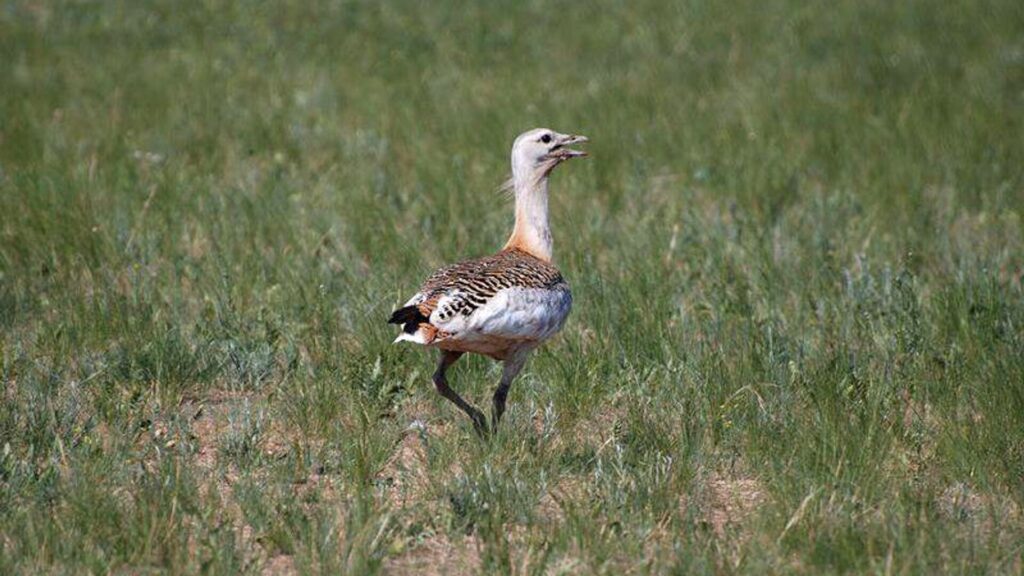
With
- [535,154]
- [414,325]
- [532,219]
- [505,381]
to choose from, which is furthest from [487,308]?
[535,154]

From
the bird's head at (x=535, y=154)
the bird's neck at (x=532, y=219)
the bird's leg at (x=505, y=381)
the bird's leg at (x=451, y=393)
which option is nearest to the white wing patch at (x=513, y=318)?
the bird's leg at (x=505, y=381)

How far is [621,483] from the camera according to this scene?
16.7 ft

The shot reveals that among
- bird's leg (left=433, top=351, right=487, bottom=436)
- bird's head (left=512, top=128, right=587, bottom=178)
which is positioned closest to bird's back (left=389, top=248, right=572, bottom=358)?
bird's leg (left=433, top=351, right=487, bottom=436)

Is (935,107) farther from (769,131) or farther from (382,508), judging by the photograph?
(382,508)

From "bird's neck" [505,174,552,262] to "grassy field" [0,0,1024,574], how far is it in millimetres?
510

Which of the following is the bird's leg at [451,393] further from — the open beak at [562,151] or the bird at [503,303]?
the open beak at [562,151]

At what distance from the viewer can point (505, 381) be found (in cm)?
585

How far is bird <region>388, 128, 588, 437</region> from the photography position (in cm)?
534

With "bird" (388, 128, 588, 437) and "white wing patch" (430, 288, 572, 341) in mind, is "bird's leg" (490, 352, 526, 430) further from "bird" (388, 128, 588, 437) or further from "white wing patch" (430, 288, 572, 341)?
"white wing patch" (430, 288, 572, 341)

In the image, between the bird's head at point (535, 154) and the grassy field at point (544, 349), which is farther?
the bird's head at point (535, 154)

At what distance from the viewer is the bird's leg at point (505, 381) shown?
577 centimetres

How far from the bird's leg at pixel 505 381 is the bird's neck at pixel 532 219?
2.15 ft

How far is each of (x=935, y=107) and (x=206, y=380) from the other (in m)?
6.93

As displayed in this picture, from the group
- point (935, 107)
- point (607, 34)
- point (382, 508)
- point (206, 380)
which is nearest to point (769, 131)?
point (935, 107)
